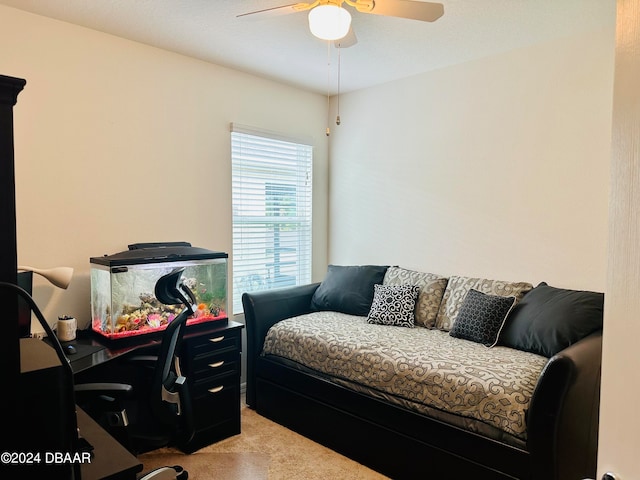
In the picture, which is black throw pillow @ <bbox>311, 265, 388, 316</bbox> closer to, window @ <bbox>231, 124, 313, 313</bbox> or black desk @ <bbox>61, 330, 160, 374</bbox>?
window @ <bbox>231, 124, 313, 313</bbox>

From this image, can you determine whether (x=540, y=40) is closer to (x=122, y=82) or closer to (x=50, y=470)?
(x=122, y=82)

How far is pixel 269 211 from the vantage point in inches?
155

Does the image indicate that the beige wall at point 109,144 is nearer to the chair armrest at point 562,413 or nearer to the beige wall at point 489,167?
the beige wall at point 489,167

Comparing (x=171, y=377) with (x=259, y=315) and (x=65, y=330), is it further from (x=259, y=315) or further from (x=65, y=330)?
(x=259, y=315)

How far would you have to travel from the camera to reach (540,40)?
294 cm

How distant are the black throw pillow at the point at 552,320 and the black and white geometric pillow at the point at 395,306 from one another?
696mm

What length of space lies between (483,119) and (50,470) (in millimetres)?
3270

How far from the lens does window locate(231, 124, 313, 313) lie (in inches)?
146

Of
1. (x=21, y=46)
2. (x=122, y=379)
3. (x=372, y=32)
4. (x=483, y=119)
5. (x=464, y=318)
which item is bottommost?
(x=122, y=379)

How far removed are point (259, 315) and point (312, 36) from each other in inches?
76.8

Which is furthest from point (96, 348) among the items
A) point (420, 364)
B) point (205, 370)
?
point (420, 364)

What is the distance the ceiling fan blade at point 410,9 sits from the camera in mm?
1915

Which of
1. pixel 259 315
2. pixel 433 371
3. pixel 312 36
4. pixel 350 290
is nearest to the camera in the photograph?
pixel 433 371

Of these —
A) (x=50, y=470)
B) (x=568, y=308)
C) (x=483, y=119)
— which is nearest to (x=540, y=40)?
(x=483, y=119)
